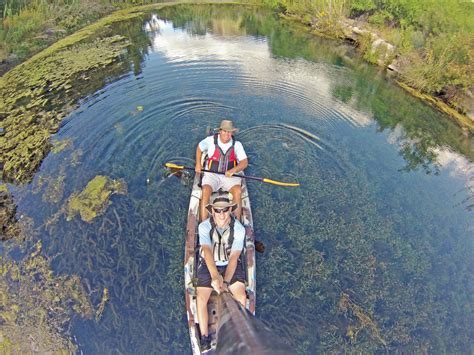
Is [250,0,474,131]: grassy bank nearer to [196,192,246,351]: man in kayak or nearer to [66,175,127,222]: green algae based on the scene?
[196,192,246,351]: man in kayak

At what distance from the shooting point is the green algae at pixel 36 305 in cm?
677

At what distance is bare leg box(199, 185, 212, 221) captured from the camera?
827cm

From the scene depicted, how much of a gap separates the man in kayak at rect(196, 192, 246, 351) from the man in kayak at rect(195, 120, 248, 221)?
2.29m

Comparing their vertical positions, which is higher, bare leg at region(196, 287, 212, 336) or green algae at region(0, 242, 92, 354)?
bare leg at region(196, 287, 212, 336)

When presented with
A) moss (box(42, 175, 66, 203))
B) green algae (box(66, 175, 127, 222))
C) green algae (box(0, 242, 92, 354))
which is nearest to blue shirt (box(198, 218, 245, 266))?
green algae (box(0, 242, 92, 354))

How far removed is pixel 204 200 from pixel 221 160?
4.37ft

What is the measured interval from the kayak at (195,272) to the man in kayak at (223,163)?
388mm

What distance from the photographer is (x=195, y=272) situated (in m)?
7.16

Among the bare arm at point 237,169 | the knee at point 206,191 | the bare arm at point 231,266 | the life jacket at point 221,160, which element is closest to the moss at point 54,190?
the knee at point 206,191

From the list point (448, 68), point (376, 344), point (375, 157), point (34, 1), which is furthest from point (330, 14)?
point (376, 344)

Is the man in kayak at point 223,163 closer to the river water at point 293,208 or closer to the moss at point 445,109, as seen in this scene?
the river water at point 293,208

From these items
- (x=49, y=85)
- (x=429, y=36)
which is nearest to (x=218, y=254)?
(x=49, y=85)

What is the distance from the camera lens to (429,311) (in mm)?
7910

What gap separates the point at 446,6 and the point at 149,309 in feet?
74.9
